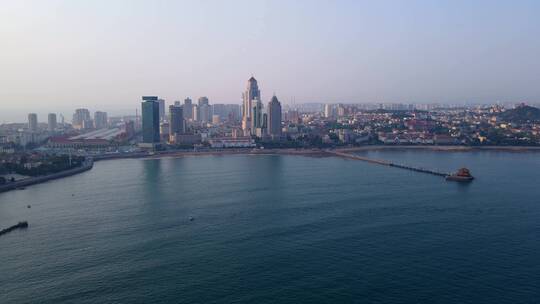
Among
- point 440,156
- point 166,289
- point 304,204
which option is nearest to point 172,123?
point 440,156

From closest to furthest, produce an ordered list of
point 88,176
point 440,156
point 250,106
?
point 88,176 < point 440,156 < point 250,106

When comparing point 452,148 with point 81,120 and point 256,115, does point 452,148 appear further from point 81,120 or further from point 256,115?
point 81,120

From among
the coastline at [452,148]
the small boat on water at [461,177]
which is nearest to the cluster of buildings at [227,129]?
the coastline at [452,148]

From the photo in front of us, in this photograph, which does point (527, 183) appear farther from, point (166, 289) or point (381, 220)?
point (166, 289)

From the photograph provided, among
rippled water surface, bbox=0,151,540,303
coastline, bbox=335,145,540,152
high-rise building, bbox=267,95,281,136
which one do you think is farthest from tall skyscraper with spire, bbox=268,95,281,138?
rippled water surface, bbox=0,151,540,303

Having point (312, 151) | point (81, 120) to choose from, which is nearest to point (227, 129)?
point (312, 151)

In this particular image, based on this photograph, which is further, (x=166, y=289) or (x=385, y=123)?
(x=385, y=123)

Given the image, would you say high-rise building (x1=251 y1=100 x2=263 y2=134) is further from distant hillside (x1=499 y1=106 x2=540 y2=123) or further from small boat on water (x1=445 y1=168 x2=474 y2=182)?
distant hillside (x1=499 y1=106 x2=540 y2=123)
